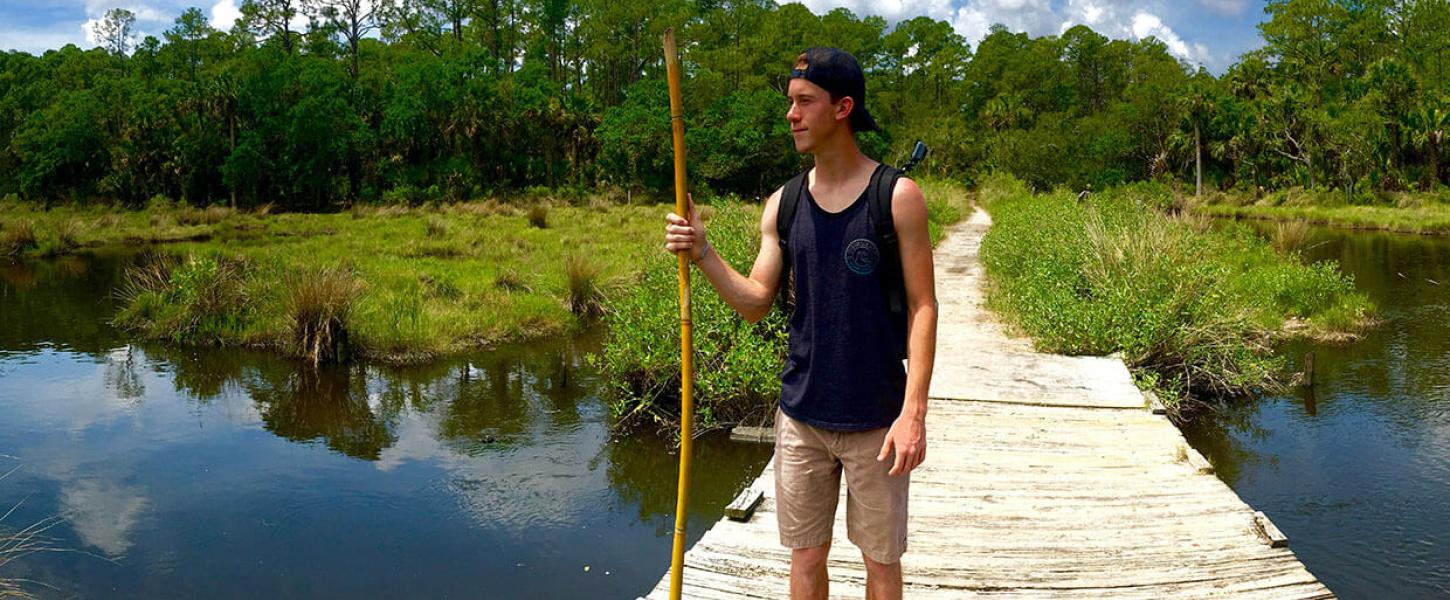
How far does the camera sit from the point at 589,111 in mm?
43906

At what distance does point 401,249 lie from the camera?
19.3 metres

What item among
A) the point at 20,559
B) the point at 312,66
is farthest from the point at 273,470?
the point at 312,66

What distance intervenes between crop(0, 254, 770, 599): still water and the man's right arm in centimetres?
320

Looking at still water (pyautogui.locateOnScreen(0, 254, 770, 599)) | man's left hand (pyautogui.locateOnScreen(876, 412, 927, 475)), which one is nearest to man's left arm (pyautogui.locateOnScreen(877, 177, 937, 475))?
man's left hand (pyautogui.locateOnScreen(876, 412, 927, 475))

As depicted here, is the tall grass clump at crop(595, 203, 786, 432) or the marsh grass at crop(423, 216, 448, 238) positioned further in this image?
the marsh grass at crop(423, 216, 448, 238)

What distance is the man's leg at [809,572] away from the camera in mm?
2807

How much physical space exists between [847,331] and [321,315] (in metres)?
9.62

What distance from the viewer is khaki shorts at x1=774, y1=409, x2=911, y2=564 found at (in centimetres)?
265

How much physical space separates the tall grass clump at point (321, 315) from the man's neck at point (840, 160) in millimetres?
9211

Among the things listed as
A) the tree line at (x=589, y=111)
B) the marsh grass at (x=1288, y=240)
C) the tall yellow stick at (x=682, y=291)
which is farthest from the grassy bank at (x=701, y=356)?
the tree line at (x=589, y=111)

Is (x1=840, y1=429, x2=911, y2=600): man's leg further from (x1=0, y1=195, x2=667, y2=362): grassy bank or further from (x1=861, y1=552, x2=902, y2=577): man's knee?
(x1=0, y1=195, x2=667, y2=362): grassy bank

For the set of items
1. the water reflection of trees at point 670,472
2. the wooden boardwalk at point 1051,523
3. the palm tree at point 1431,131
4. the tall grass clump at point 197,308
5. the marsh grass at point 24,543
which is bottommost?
the marsh grass at point 24,543

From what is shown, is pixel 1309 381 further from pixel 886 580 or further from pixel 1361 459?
pixel 886 580

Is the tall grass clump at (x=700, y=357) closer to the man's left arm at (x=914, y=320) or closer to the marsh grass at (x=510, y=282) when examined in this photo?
the man's left arm at (x=914, y=320)
